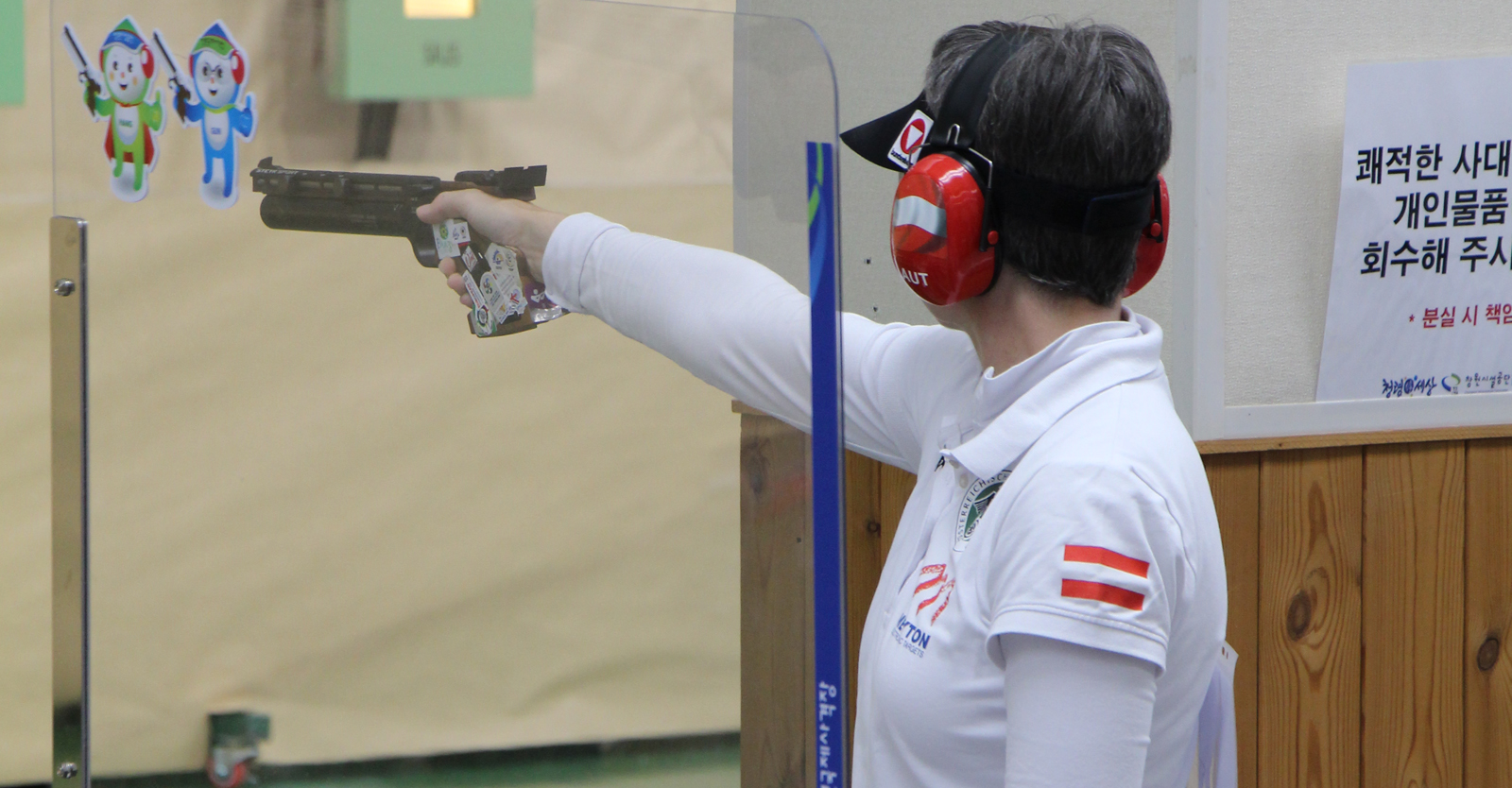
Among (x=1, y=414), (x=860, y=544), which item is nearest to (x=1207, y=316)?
(x=860, y=544)

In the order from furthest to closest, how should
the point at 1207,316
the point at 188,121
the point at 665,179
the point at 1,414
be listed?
the point at 1,414 → the point at 1207,316 → the point at 665,179 → the point at 188,121

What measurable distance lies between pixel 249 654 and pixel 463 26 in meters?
0.41

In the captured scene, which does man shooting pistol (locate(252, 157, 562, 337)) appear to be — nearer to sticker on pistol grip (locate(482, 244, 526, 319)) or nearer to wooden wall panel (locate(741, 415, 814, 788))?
sticker on pistol grip (locate(482, 244, 526, 319))

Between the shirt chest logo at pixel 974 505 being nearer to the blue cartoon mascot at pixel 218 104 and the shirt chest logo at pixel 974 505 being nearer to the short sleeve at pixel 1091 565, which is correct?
the short sleeve at pixel 1091 565

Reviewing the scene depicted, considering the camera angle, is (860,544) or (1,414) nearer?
(860,544)

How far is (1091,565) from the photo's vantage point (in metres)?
0.65

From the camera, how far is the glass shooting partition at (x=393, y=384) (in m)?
0.69

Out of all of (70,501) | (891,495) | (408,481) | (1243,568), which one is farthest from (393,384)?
(1243,568)

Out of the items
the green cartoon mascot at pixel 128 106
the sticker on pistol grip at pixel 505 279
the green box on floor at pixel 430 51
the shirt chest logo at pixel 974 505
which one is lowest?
the shirt chest logo at pixel 974 505

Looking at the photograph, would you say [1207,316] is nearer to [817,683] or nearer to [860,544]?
[860,544]

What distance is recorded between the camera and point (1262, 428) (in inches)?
51.5

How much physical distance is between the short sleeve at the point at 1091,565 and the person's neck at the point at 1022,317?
113mm

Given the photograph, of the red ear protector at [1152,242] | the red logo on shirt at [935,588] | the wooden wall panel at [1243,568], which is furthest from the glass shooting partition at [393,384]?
the wooden wall panel at [1243,568]

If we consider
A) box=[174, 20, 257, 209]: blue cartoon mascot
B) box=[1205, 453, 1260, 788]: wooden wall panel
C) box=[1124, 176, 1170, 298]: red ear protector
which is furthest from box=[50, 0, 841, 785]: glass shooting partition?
box=[1205, 453, 1260, 788]: wooden wall panel
